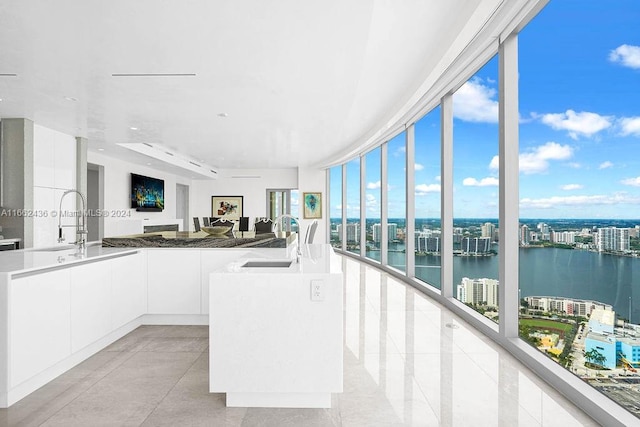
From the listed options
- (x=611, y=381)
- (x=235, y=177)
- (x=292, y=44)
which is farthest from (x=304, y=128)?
(x=235, y=177)

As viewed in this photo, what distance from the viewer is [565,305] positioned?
2768 millimetres

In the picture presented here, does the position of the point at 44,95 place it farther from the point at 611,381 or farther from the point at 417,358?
the point at 611,381

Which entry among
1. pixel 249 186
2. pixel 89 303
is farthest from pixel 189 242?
pixel 249 186

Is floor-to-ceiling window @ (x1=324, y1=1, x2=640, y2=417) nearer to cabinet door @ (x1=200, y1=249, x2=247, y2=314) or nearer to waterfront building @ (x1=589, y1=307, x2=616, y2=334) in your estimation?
waterfront building @ (x1=589, y1=307, x2=616, y2=334)

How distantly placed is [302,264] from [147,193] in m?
8.57

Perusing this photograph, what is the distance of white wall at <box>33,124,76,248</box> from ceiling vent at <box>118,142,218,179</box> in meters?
1.20

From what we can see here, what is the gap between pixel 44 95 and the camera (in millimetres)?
4215

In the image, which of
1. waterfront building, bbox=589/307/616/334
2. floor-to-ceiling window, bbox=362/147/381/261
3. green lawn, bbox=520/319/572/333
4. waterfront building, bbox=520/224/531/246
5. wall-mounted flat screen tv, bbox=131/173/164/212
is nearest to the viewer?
waterfront building, bbox=589/307/616/334

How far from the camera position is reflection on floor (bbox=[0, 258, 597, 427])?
2.13 meters

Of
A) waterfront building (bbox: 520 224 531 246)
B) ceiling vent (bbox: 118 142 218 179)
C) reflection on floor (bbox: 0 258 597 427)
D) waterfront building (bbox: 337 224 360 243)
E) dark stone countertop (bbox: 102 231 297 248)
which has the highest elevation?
ceiling vent (bbox: 118 142 218 179)

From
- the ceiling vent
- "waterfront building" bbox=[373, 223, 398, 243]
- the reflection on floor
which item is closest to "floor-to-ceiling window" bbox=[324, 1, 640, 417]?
the reflection on floor

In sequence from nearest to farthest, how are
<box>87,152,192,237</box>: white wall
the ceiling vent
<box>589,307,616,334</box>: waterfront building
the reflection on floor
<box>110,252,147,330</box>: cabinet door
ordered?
the reflection on floor
<box>589,307,616,334</box>: waterfront building
<box>110,252,147,330</box>: cabinet door
the ceiling vent
<box>87,152,192,237</box>: white wall

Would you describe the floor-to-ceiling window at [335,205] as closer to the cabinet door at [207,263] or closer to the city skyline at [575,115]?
the city skyline at [575,115]

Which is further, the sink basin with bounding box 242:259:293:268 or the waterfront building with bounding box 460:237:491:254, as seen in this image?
the waterfront building with bounding box 460:237:491:254
